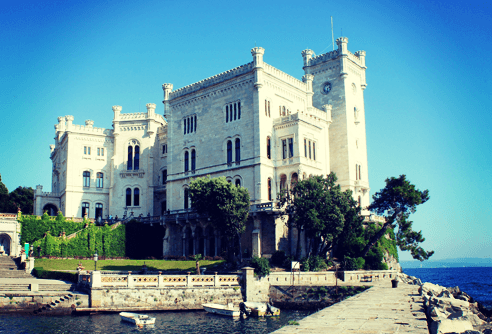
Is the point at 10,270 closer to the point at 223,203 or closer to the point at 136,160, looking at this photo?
the point at 223,203

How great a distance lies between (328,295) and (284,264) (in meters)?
7.72

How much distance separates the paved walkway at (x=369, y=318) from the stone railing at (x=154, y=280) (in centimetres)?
1489

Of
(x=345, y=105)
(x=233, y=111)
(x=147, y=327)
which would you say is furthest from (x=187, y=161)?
(x=147, y=327)

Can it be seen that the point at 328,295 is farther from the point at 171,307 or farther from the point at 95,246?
the point at 95,246

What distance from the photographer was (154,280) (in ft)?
129

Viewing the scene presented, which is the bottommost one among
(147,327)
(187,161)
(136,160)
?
(147,327)

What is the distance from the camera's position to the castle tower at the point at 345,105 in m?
64.6

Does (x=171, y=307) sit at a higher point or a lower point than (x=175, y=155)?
lower

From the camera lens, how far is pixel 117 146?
7150cm

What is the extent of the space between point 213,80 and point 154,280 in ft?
99.9

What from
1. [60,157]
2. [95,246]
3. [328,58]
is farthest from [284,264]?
[60,157]

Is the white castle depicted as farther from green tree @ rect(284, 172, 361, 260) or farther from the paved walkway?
the paved walkway

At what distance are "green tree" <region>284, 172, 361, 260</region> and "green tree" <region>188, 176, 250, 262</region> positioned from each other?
14.8ft

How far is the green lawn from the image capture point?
48.7m
